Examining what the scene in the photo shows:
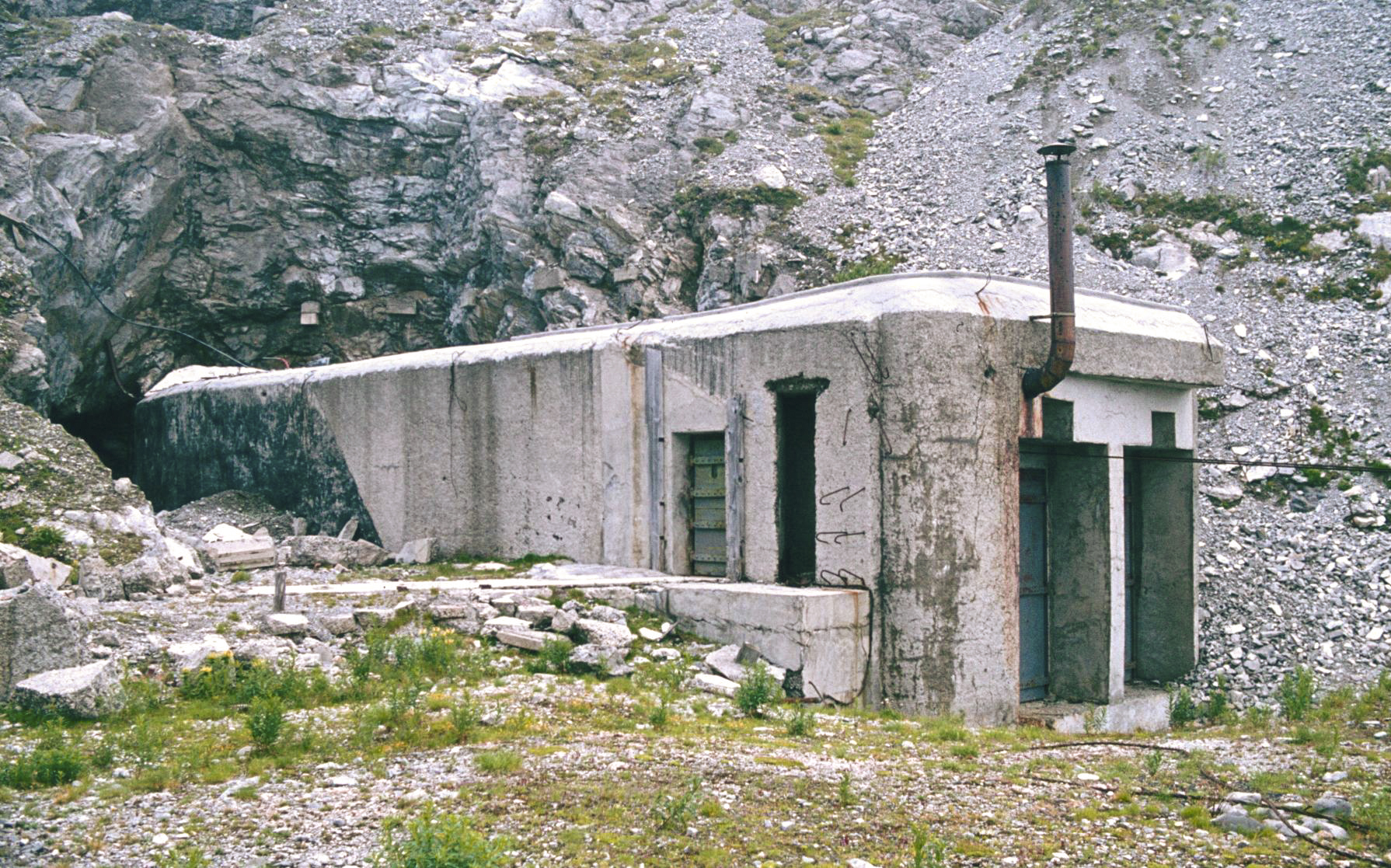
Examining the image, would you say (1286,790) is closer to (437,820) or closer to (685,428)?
(437,820)

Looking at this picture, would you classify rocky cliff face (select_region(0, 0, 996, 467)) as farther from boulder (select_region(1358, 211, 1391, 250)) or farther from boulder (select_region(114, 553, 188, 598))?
boulder (select_region(114, 553, 188, 598))

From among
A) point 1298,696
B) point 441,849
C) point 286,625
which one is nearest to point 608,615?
point 286,625

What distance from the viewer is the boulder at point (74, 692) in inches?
288

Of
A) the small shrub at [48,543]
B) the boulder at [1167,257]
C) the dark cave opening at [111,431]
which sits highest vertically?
the boulder at [1167,257]

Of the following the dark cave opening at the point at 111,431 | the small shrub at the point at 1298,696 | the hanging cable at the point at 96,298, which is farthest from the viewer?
the dark cave opening at the point at 111,431

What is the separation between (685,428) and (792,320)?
5.46ft

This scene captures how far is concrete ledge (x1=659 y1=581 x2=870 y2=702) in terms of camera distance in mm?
9492

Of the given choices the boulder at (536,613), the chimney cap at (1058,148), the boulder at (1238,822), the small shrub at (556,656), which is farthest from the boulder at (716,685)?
the chimney cap at (1058,148)

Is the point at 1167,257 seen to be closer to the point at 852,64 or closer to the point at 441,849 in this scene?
the point at 852,64

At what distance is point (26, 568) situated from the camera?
410 inches

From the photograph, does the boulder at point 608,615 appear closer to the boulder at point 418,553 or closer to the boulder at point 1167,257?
the boulder at point 418,553

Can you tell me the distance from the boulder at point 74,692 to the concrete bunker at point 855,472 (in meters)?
4.54

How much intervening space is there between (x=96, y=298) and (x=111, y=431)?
3.37 m

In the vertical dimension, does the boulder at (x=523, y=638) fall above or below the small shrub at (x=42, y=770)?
above
